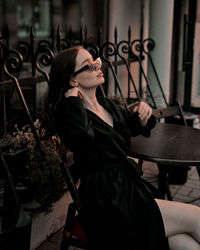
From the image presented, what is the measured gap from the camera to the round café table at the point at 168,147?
8.52 feet

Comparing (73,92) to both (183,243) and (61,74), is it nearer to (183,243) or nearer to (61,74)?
(61,74)

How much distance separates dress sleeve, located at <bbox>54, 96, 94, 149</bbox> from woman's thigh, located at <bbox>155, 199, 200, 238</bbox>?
60 cm

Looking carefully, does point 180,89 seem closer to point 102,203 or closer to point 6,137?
point 6,137

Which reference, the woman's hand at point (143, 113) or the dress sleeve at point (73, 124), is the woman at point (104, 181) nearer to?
the dress sleeve at point (73, 124)

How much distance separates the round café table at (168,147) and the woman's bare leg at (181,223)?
0.42m

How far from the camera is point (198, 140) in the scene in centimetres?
305

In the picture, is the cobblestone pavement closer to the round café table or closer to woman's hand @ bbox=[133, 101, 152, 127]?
the round café table

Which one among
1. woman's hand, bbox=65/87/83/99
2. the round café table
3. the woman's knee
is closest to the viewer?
the woman's knee

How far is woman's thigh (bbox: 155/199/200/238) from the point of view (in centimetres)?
219

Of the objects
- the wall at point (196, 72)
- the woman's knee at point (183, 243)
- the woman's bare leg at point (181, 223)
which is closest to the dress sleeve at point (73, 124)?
the woman's bare leg at point (181, 223)

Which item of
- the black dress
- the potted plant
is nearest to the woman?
the black dress

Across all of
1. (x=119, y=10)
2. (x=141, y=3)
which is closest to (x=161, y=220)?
(x=119, y=10)

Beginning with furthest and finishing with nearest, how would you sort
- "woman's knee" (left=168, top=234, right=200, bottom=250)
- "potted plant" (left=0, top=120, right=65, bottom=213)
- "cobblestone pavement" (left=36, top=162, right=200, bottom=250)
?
"cobblestone pavement" (left=36, top=162, right=200, bottom=250) < "potted plant" (left=0, top=120, right=65, bottom=213) < "woman's knee" (left=168, top=234, right=200, bottom=250)

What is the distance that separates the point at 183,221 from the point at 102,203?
1.51 ft
